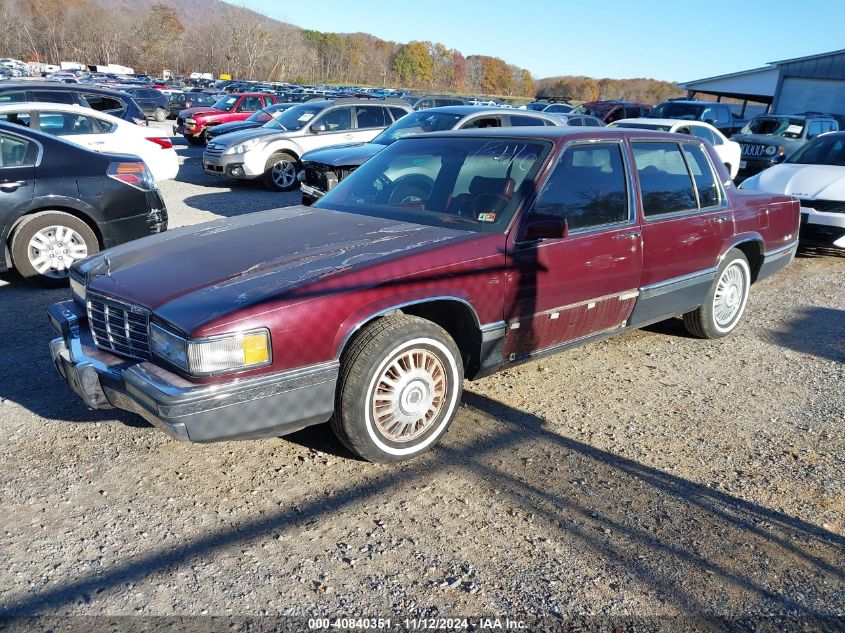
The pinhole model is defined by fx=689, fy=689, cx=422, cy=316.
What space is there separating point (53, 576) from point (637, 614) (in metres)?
2.26

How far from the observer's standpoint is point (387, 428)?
11.5 ft

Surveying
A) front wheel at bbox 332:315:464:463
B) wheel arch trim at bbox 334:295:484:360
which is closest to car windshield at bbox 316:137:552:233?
wheel arch trim at bbox 334:295:484:360

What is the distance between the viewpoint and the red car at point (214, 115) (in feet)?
67.4

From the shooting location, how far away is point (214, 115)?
2102 cm

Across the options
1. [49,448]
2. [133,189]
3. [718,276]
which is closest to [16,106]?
[133,189]

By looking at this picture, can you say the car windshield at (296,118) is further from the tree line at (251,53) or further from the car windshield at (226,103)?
the tree line at (251,53)

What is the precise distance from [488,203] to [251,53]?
282 feet

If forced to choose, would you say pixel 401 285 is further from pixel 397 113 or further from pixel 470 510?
pixel 397 113

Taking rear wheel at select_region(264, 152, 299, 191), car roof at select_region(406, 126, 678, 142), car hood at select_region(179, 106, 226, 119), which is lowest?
rear wheel at select_region(264, 152, 299, 191)

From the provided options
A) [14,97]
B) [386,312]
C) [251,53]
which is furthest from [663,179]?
[251,53]

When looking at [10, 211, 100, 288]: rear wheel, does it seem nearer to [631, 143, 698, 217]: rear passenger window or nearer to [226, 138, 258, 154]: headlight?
[631, 143, 698, 217]: rear passenger window

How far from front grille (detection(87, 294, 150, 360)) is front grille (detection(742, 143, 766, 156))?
1553cm

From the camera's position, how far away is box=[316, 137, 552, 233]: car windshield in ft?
13.2

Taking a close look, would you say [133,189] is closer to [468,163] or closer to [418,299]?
[468,163]
